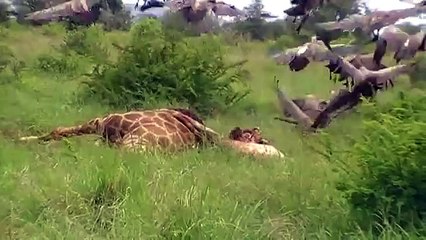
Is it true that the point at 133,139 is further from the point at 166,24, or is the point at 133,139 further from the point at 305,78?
the point at 305,78

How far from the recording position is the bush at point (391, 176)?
3.38 metres

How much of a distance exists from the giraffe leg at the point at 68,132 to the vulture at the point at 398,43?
3.10m

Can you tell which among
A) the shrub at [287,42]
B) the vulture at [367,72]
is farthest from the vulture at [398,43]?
the shrub at [287,42]

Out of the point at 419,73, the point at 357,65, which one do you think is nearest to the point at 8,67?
the point at 357,65

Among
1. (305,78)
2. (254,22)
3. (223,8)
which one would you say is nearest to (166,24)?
(223,8)

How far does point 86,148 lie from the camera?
4.90m

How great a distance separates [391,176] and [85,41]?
9.44 metres

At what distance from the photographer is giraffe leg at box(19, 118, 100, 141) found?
554cm

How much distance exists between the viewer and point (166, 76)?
25.5 feet

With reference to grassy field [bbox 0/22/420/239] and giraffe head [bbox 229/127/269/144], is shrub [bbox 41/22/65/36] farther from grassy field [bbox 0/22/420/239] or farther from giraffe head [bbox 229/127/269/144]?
giraffe head [bbox 229/127/269/144]

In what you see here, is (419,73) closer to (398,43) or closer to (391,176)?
(398,43)

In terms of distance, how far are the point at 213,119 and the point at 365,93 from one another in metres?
1.37

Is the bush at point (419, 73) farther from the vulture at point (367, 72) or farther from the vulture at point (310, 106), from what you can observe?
the vulture at point (310, 106)

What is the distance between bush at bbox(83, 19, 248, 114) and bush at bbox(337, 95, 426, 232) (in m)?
4.14
